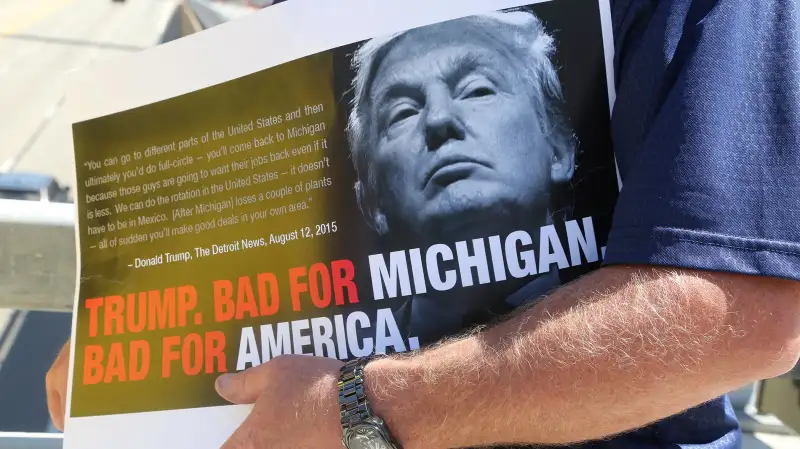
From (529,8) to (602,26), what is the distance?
0.09 meters

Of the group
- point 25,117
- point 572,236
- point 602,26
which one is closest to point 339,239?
point 572,236

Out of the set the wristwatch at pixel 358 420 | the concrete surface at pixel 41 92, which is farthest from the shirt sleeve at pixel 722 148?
the concrete surface at pixel 41 92

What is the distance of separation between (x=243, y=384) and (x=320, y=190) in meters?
0.28

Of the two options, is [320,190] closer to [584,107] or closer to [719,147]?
[584,107]

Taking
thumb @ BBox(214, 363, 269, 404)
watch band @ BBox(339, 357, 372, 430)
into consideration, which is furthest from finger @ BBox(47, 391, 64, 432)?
watch band @ BBox(339, 357, 372, 430)

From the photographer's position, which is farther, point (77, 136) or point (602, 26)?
point (77, 136)

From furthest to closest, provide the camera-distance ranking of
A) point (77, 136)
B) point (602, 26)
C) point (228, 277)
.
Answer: point (77, 136) < point (228, 277) < point (602, 26)

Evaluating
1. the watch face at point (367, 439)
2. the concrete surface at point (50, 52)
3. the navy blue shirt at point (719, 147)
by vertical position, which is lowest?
the watch face at point (367, 439)

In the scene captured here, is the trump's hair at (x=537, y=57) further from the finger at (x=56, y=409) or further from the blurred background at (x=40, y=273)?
the finger at (x=56, y=409)

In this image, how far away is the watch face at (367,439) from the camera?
72 cm

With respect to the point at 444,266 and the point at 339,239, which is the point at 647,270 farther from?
the point at 339,239

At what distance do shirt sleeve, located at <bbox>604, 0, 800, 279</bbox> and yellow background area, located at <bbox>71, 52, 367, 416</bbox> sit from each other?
38 centimetres

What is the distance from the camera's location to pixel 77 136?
1.03 metres

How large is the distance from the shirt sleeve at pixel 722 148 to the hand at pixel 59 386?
0.88 m
